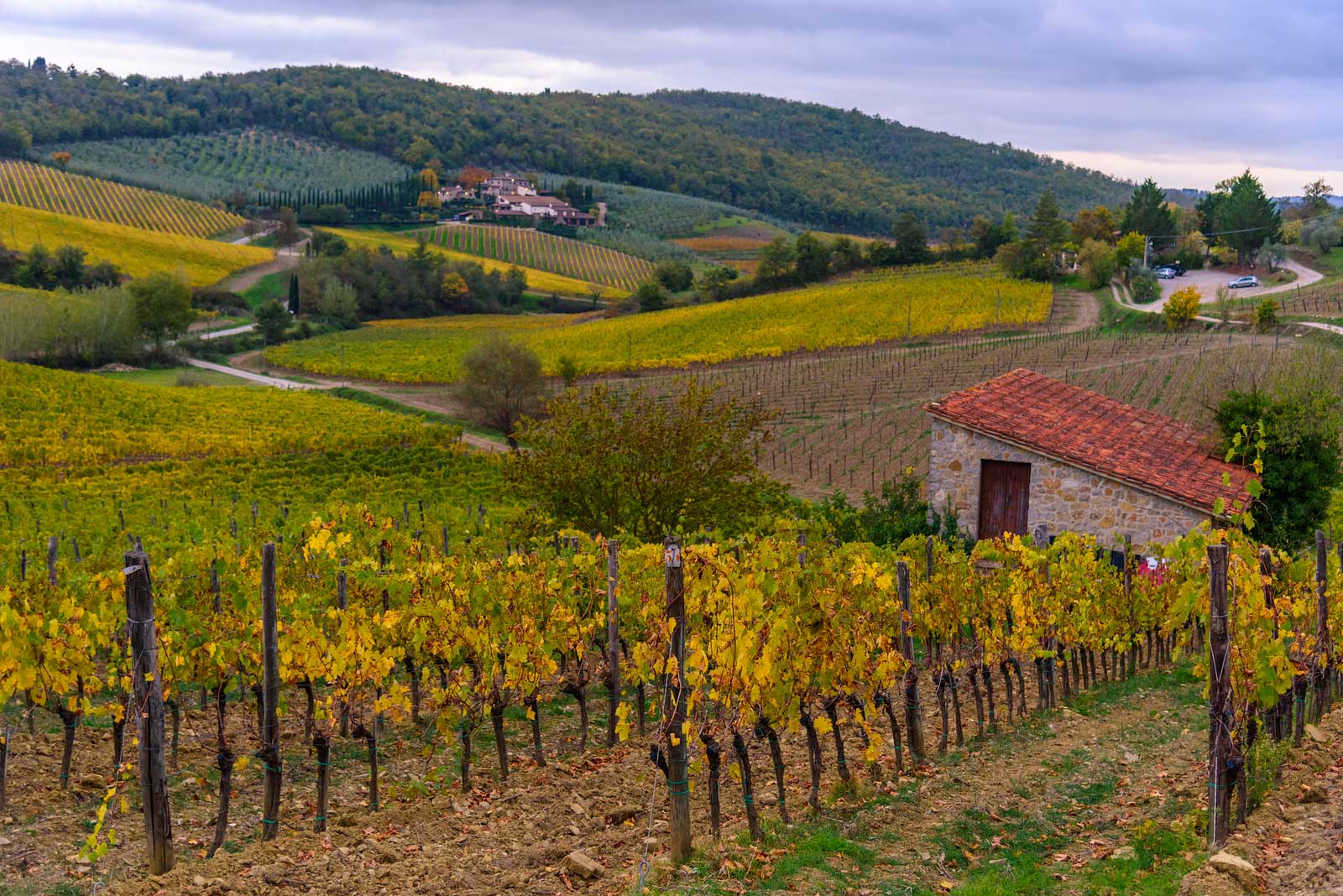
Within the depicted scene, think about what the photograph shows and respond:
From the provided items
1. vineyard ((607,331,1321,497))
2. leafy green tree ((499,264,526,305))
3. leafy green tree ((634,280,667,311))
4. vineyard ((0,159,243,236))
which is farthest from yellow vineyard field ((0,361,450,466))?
vineyard ((0,159,243,236))

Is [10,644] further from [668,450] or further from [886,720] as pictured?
[668,450]

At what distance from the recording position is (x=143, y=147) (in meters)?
141

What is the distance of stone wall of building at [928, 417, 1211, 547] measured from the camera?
17844 millimetres

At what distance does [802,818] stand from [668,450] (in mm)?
10463

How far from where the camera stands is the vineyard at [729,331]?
5503cm

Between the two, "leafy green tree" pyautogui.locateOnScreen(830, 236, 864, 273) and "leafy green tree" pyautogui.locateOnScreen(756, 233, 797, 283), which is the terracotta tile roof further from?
"leafy green tree" pyautogui.locateOnScreen(830, 236, 864, 273)

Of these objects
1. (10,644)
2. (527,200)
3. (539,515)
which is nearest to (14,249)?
(527,200)

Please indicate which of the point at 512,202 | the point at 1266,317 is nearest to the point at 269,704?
the point at 1266,317

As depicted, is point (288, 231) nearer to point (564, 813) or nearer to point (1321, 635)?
point (564, 813)

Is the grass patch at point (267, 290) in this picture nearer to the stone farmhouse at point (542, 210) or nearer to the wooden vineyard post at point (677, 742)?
the stone farmhouse at point (542, 210)

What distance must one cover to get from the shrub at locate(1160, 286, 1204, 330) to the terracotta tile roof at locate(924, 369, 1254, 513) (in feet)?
87.7

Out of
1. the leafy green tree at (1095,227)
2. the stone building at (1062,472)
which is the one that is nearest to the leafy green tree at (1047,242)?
the leafy green tree at (1095,227)

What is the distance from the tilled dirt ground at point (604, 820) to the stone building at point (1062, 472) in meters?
8.65

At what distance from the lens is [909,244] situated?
7669cm
